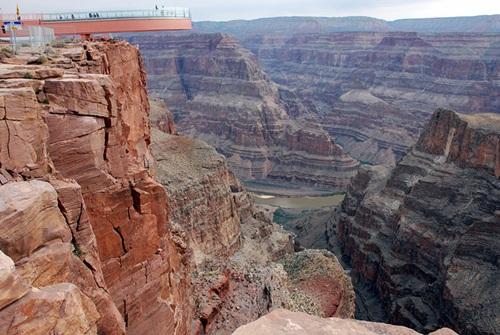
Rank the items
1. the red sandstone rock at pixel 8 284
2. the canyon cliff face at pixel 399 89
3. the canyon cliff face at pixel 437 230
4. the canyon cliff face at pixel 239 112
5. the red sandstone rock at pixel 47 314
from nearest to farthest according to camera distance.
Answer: the red sandstone rock at pixel 8 284
the red sandstone rock at pixel 47 314
the canyon cliff face at pixel 437 230
the canyon cliff face at pixel 239 112
the canyon cliff face at pixel 399 89

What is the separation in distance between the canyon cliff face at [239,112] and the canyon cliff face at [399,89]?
14.8 m

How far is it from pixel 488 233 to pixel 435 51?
126320 millimetres

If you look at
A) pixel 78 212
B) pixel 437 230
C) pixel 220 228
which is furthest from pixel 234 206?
pixel 78 212

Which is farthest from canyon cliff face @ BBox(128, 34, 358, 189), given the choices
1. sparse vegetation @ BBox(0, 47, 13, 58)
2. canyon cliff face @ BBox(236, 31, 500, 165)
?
sparse vegetation @ BBox(0, 47, 13, 58)

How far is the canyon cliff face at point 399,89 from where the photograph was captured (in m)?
130

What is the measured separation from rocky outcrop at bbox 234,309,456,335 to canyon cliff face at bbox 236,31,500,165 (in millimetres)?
111296

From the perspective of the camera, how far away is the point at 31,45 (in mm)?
Result: 24766

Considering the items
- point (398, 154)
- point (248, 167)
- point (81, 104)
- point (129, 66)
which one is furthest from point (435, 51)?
point (81, 104)

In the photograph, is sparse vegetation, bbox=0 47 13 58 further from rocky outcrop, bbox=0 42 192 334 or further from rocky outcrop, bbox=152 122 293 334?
rocky outcrop, bbox=152 122 293 334

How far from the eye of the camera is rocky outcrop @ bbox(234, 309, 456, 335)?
9547mm

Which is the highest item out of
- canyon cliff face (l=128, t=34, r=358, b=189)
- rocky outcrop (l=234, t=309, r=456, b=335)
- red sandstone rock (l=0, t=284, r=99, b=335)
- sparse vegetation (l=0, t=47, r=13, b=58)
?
sparse vegetation (l=0, t=47, r=13, b=58)

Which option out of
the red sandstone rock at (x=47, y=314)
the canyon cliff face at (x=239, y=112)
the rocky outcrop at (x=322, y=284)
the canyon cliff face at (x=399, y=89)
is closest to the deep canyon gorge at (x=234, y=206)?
the red sandstone rock at (x=47, y=314)

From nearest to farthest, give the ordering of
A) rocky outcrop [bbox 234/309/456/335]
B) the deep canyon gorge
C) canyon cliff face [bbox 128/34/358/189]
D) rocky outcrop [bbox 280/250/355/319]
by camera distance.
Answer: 1. rocky outcrop [bbox 234/309/456/335]
2. the deep canyon gorge
3. rocky outcrop [bbox 280/250/355/319]
4. canyon cliff face [bbox 128/34/358/189]

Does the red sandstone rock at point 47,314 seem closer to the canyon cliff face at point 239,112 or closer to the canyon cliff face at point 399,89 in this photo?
the canyon cliff face at point 239,112
